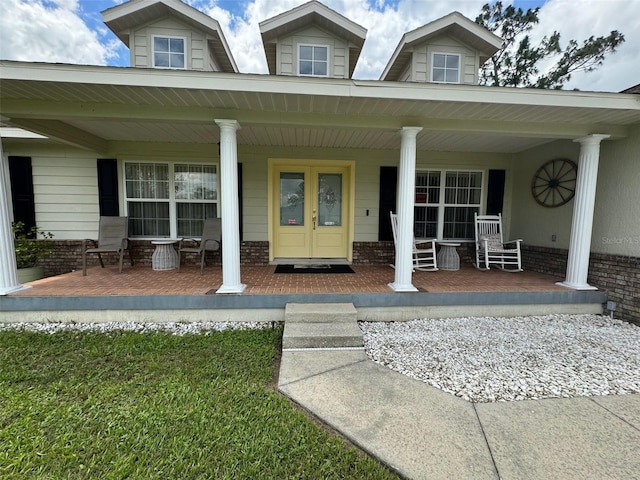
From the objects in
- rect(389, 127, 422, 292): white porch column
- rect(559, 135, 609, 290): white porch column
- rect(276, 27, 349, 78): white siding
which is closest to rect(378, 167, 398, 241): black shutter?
rect(389, 127, 422, 292): white porch column

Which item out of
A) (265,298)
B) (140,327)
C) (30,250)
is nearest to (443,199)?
(265,298)

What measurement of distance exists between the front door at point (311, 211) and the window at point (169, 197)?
49.4 inches

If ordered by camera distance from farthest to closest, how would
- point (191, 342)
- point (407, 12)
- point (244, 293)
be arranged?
1. point (407, 12)
2. point (244, 293)
3. point (191, 342)

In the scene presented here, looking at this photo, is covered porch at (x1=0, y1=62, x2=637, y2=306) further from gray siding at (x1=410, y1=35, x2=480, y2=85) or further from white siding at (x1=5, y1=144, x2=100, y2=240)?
gray siding at (x1=410, y1=35, x2=480, y2=85)

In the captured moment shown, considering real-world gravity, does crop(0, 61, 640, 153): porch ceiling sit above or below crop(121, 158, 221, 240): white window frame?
above

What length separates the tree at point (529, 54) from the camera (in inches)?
433

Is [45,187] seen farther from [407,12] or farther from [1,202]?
[407,12]

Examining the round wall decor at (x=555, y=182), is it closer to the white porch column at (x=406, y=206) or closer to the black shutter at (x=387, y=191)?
the black shutter at (x=387, y=191)

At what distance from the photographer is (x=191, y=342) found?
9.61 feet

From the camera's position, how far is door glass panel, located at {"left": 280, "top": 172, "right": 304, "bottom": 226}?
18.4 feet

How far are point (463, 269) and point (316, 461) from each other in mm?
4770

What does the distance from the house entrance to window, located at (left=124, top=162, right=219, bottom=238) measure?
1242 mm

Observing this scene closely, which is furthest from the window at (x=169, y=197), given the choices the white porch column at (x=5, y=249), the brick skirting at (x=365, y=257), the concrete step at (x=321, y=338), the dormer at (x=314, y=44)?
the concrete step at (x=321, y=338)

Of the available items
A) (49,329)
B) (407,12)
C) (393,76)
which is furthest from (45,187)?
(407,12)
